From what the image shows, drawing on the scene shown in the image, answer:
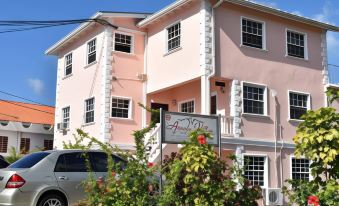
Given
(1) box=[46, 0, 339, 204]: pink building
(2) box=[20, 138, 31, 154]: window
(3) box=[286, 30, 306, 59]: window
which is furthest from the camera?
(2) box=[20, 138, 31, 154]: window

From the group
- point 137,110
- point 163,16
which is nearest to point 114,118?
point 137,110

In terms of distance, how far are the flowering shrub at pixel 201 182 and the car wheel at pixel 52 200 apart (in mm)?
3512

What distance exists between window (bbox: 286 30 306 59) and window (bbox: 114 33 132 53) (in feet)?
24.3

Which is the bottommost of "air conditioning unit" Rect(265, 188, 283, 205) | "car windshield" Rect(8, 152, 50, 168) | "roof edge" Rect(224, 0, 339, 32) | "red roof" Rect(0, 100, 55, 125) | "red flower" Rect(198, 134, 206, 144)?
"air conditioning unit" Rect(265, 188, 283, 205)

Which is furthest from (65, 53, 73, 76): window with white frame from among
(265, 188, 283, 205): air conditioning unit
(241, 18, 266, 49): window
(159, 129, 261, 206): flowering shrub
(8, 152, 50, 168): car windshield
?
(159, 129, 261, 206): flowering shrub

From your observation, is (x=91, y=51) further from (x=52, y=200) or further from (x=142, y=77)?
(x=52, y=200)

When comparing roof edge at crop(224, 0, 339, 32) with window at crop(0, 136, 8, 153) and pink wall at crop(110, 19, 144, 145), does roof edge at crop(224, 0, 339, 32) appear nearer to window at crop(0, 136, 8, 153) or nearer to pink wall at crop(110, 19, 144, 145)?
pink wall at crop(110, 19, 144, 145)

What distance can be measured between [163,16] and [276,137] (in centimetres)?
724

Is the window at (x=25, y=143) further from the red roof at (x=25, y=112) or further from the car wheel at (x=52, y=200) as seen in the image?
the car wheel at (x=52, y=200)

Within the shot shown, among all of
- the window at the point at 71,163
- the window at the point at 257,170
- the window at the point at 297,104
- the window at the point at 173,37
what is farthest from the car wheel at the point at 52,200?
the window at the point at 297,104

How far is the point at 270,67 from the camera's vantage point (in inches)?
764

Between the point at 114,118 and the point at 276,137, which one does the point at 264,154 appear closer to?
the point at 276,137

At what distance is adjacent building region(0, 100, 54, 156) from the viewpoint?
32.9m

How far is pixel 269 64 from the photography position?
63.7ft
